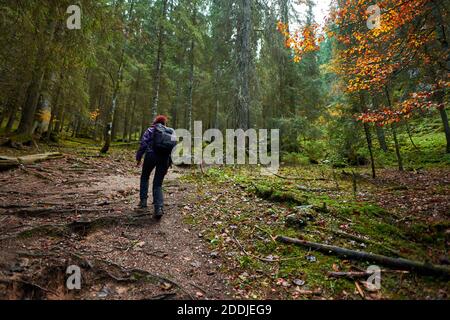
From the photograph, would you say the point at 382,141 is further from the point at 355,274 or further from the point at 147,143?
the point at 147,143

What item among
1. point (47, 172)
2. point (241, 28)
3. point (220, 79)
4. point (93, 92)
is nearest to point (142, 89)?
point (93, 92)

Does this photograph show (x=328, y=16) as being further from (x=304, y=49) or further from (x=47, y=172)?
(x=47, y=172)

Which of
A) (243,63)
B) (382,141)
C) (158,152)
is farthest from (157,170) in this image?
(382,141)

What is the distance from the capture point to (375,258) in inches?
142

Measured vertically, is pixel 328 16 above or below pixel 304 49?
above

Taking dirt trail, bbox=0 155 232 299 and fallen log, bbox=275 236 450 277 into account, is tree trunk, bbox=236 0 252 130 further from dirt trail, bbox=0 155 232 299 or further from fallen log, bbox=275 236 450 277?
fallen log, bbox=275 236 450 277

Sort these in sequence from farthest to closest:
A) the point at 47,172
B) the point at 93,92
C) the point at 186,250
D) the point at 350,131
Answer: the point at 93,92, the point at 350,131, the point at 47,172, the point at 186,250

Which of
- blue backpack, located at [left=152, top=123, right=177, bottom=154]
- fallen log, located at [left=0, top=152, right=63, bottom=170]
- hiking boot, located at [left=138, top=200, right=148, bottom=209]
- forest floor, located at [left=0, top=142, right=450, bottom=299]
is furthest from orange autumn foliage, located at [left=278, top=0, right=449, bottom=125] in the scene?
fallen log, located at [left=0, top=152, right=63, bottom=170]

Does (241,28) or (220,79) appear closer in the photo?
(241,28)

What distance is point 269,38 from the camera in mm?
13141

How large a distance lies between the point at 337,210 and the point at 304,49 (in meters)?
5.08

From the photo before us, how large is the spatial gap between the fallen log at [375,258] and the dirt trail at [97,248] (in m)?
1.57

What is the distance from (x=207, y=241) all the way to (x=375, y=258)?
9.29 feet

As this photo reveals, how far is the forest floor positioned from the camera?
3.23 m
